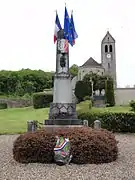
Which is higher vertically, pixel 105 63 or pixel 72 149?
pixel 105 63

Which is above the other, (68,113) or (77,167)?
(68,113)

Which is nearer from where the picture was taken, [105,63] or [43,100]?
[43,100]

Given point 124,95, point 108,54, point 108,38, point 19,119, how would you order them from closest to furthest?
point 19,119, point 124,95, point 108,54, point 108,38

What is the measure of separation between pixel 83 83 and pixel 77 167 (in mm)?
41558

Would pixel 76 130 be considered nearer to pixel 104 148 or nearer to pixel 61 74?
pixel 104 148

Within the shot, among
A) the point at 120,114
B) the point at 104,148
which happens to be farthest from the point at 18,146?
the point at 120,114

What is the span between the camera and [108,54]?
2645 inches

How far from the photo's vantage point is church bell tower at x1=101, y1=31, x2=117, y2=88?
65188mm

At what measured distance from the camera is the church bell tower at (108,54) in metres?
65.2

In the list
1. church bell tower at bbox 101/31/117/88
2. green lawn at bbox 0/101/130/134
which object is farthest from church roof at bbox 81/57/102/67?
green lawn at bbox 0/101/130/134

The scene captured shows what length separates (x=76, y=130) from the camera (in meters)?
8.39

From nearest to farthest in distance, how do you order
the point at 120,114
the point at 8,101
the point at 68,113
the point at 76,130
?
the point at 76,130 → the point at 68,113 → the point at 120,114 → the point at 8,101

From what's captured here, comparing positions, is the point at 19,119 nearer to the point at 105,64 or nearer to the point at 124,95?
the point at 124,95

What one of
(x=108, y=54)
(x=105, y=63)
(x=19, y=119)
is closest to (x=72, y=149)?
(x=19, y=119)
